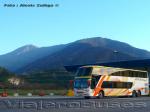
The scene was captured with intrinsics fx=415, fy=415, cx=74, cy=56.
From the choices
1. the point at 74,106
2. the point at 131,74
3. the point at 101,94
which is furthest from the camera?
the point at 131,74

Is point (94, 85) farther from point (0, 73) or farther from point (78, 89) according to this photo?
point (0, 73)

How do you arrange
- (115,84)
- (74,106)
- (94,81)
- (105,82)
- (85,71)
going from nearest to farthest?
(74,106), (94,81), (85,71), (105,82), (115,84)

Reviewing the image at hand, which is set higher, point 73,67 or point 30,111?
point 73,67

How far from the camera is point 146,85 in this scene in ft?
181

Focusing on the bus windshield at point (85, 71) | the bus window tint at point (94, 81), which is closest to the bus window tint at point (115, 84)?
the bus window tint at point (94, 81)

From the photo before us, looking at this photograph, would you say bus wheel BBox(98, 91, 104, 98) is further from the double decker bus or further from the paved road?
the paved road

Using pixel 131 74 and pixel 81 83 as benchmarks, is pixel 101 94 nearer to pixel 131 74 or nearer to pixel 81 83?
pixel 81 83

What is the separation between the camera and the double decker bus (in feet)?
147

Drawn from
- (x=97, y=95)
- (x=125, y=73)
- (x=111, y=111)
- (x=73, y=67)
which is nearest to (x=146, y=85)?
(x=125, y=73)

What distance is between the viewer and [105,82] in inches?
1833

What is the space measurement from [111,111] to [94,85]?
22705 millimetres

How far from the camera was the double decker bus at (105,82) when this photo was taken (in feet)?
147

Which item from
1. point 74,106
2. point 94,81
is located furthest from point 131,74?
point 74,106

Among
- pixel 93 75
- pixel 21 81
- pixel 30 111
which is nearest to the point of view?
pixel 30 111
